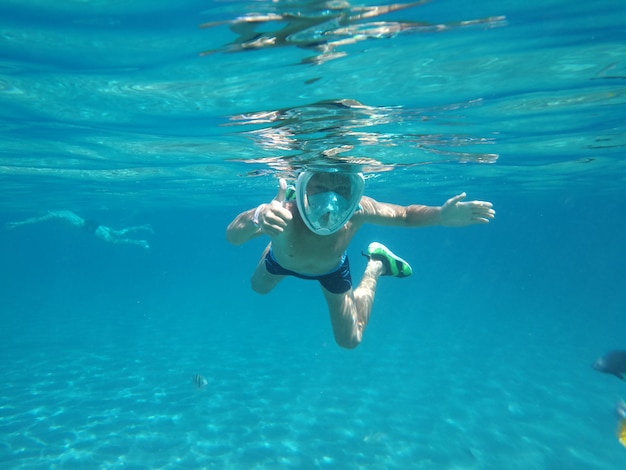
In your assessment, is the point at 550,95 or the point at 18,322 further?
the point at 18,322

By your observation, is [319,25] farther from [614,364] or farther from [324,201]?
[614,364]

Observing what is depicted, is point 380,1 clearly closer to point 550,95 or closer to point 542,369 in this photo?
point 550,95

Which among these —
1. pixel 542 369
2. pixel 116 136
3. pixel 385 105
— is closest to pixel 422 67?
pixel 385 105

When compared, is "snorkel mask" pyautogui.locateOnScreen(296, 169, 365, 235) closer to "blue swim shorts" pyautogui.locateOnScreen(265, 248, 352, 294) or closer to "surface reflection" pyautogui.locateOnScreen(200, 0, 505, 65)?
"blue swim shorts" pyautogui.locateOnScreen(265, 248, 352, 294)

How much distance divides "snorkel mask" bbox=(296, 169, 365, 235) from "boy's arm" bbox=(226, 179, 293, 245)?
35cm

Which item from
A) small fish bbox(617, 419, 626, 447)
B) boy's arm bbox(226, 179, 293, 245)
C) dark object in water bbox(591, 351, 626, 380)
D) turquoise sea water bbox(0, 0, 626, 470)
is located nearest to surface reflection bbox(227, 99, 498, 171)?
turquoise sea water bbox(0, 0, 626, 470)

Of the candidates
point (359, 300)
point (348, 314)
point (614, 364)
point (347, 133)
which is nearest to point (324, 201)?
point (348, 314)

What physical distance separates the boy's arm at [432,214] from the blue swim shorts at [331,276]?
1.13 m

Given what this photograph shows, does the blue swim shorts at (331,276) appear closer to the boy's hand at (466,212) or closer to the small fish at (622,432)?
the boy's hand at (466,212)

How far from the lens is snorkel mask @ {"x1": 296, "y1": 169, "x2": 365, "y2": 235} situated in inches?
252

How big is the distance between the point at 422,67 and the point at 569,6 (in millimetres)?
2733

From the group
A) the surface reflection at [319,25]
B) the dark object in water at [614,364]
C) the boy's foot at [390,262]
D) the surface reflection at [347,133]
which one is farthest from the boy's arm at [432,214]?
the dark object in water at [614,364]

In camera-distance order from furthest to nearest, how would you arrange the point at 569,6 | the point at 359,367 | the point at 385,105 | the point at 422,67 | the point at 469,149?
1. the point at 359,367
2. the point at 469,149
3. the point at 385,105
4. the point at 422,67
5. the point at 569,6

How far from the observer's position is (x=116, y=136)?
15.1 metres
